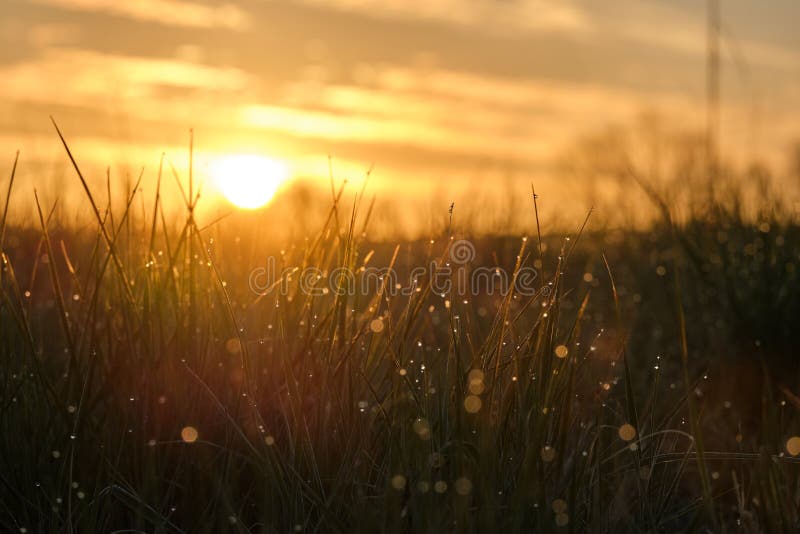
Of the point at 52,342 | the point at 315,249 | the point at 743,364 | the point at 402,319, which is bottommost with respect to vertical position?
the point at 743,364

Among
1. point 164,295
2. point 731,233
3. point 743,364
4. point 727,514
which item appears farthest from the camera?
point 731,233

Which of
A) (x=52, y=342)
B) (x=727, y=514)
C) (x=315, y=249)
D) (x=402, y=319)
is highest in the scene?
(x=315, y=249)

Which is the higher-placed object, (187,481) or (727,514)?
(187,481)

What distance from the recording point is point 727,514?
237 cm

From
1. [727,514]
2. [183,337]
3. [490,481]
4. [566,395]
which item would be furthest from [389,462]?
[727,514]

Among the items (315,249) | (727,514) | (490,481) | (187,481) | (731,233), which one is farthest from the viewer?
(731,233)

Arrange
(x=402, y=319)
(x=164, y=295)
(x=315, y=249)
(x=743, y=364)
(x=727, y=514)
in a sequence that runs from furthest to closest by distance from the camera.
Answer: (x=743, y=364), (x=727, y=514), (x=315, y=249), (x=164, y=295), (x=402, y=319)

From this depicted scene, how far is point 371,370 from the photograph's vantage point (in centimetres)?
194

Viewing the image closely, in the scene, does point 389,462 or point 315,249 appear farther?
point 315,249

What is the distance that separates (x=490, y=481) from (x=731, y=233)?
273cm

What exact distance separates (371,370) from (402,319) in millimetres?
181

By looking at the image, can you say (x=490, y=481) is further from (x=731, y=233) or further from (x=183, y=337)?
(x=731, y=233)

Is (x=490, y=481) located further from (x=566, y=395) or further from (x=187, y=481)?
(x=187, y=481)

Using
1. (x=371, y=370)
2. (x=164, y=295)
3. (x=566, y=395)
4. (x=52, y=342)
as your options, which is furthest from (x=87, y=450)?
(x=566, y=395)
